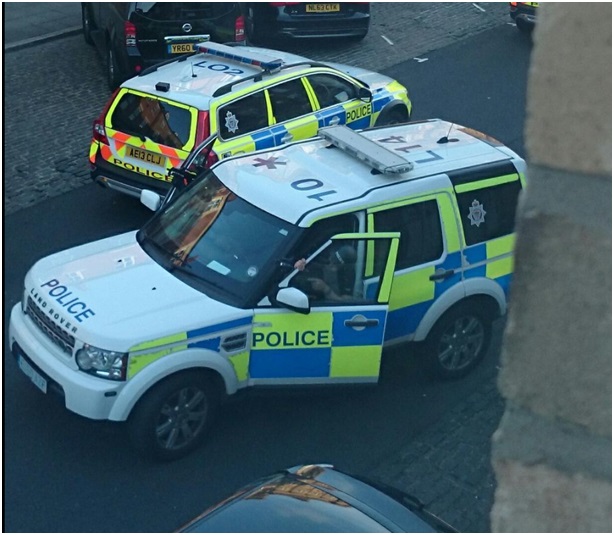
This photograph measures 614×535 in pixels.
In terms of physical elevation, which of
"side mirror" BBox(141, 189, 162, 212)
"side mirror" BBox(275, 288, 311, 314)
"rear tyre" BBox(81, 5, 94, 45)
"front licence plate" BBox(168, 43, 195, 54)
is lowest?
"rear tyre" BBox(81, 5, 94, 45)

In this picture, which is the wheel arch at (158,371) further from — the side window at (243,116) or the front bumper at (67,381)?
the side window at (243,116)

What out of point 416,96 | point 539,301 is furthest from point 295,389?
point 416,96

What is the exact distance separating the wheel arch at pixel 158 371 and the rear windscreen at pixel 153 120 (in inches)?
142

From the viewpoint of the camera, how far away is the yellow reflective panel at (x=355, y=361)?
6441 millimetres

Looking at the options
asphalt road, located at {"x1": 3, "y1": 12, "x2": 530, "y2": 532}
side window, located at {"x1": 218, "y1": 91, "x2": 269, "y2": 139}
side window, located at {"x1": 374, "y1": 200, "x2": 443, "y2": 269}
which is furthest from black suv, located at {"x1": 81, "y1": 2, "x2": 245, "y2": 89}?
side window, located at {"x1": 374, "y1": 200, "x2": 443, "y2": 269}

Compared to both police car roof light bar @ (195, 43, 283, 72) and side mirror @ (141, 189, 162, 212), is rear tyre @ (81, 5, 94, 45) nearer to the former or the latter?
police car roof light bar @ (195, 43, 283, 72)

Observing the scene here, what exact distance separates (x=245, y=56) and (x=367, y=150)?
11.7ft

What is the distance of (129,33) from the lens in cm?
1306

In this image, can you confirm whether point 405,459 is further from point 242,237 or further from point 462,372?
point 242,237

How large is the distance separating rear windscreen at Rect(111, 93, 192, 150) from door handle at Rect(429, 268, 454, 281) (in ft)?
10.9

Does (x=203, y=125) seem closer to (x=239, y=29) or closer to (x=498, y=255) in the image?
(x=498, y=255)

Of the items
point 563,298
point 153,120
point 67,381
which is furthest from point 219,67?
point 563,298

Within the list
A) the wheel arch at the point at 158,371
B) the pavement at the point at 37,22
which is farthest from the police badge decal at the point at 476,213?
the pavement at the point at 37,22

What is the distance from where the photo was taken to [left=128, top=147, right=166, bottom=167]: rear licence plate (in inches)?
368
